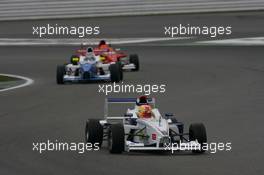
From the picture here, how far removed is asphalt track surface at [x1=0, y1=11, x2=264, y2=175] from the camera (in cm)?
1180

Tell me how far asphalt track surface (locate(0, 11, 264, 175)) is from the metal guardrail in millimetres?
6000

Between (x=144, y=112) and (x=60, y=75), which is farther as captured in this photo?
(x=60, y=75)

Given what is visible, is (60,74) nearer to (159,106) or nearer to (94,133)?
(159,106)

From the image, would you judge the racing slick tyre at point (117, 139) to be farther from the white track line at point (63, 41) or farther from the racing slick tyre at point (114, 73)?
the white track line at point (63, 41)

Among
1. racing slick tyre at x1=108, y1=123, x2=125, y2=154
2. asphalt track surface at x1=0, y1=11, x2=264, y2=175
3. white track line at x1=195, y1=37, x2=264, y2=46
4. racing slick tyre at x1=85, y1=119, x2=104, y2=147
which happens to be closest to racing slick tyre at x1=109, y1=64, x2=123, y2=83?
asphalt track surface at x1=0, y1=11, x2=264, y2=175

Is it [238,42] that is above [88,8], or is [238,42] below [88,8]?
below

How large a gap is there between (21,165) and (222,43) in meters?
23.0

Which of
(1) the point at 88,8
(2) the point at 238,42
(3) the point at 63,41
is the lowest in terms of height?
(2) the point at 238,42

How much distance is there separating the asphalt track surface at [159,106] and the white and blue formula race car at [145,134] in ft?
0.47

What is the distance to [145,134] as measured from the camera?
43.7ft

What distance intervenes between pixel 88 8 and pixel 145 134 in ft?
90.0

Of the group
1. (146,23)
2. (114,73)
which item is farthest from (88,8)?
(114,73)

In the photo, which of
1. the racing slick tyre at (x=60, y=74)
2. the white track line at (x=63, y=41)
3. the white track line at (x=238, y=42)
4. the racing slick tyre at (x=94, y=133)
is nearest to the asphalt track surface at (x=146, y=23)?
the white track line at (x=63, y=41)

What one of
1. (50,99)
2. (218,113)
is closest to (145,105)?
(218,113)
